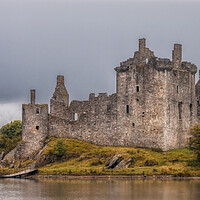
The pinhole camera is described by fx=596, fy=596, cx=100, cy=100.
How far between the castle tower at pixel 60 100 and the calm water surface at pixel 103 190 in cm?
2099

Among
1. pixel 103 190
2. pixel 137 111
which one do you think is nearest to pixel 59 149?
pixel 137 111

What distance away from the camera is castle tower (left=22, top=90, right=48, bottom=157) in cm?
8097

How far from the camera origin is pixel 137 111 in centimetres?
7612

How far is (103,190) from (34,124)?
27.5 metres

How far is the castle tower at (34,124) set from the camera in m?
81.0

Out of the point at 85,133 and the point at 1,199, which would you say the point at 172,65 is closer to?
the point at 85,133

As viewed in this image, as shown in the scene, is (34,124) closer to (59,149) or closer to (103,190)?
(59,149)

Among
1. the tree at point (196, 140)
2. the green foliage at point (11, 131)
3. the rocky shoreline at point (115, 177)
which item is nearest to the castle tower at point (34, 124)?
the rocky shoreline at point (115, 177)

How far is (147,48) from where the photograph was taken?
77.7 meters

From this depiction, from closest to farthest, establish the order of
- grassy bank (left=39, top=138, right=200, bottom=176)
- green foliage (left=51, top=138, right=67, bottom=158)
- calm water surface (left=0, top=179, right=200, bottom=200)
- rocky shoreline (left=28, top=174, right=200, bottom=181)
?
calm water surface (left=0, top=179, right=200, bottom=200) → rocky shoreline (left=28, top=174, right=200, bottom=181) → grassy bank (left=39, top=138, right=200, bottom=176) → green foliage (left=51, top=138, right=67, bottom=158)

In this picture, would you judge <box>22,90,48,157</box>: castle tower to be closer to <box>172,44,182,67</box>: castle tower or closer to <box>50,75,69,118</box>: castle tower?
<box>50,75,69,118</box>: castle tower

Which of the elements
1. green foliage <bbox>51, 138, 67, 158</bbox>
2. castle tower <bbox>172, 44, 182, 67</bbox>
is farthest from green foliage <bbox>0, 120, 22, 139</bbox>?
castle tower <bbox>172, 44, 182, 67</bbox>

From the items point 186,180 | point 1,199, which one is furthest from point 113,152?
point 1,199

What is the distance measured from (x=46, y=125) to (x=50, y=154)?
285 inches
